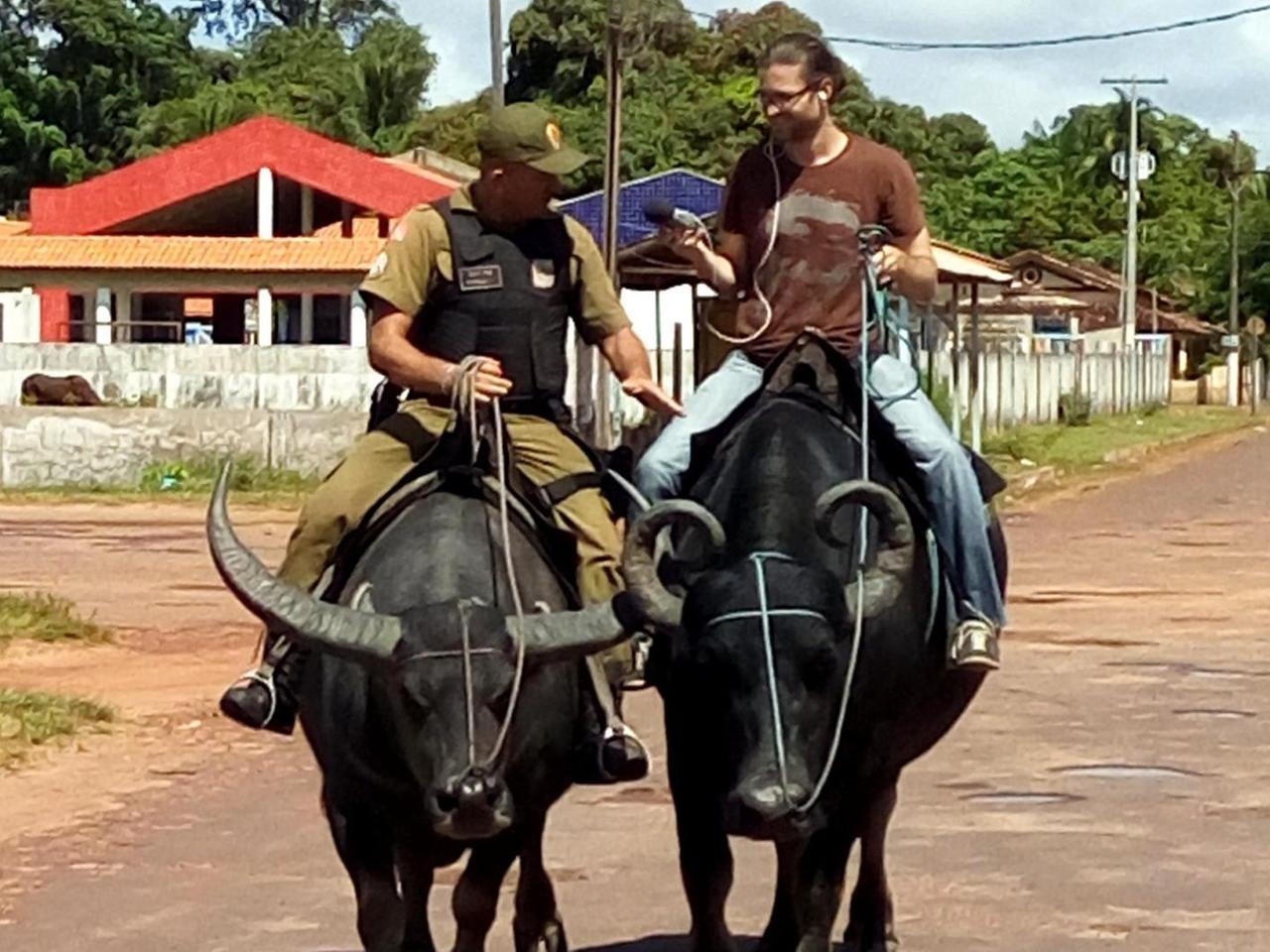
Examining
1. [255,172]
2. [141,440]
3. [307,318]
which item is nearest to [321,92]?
[307,318]

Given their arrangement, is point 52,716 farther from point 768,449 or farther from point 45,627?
point 768,449

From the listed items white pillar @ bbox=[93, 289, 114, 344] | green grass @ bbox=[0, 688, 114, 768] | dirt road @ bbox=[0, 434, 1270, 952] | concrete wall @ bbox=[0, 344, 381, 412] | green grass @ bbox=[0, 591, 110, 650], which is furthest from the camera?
white pillar @ bbox=[93, 289, 114, 344]

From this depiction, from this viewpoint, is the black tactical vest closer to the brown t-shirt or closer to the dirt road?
the brown t-shirt

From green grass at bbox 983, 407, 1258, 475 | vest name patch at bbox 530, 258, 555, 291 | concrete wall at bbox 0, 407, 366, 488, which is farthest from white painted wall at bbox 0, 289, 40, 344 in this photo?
vest name patch at bbox 530, 258, 555, 291

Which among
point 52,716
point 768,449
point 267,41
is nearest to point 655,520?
point 768,449

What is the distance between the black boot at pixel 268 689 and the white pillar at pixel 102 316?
34.8m

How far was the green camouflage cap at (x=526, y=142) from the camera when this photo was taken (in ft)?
25.1

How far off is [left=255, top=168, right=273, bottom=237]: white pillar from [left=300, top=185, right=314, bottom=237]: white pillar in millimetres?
1038

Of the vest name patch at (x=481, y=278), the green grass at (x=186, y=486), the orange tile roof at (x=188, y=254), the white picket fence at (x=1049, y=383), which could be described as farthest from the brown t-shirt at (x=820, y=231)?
the orange tile roof at (x=188, y=254)

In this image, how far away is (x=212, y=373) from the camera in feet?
120

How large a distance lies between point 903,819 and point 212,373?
26816mm

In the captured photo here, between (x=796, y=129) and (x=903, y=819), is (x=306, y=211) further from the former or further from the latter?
(x=796, y=129)

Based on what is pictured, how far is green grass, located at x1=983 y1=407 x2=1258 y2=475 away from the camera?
3991 cm

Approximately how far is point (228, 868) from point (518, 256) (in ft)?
10.5
